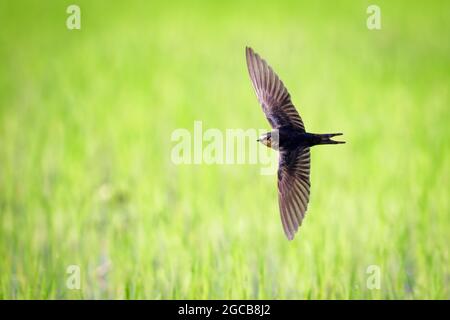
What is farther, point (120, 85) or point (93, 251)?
Answer: point (120, 85)

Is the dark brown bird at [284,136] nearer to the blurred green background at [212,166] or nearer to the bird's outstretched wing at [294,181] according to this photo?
the bird's outstretched wing at [294,181]

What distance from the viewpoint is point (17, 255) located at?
3906 millimetres

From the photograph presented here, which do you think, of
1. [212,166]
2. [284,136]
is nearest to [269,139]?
[284,136]

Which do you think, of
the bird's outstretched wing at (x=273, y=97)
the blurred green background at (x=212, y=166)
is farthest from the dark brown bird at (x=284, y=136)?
the blurred green background at (x=212, y=166)

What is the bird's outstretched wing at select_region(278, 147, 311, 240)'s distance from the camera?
2.51 meters

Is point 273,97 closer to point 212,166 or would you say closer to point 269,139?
point 269,139

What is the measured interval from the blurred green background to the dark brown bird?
2.94ft

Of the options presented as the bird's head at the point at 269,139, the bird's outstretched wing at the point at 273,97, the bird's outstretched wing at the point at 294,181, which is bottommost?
the bird's outstretched wing at the point at 294,181

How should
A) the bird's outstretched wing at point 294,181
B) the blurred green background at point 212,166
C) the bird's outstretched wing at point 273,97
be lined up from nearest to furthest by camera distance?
the bird's outstretched wing at point 294,181 → the bird's outstretched wing at point 273,97 → the blurred green background at point 212,166

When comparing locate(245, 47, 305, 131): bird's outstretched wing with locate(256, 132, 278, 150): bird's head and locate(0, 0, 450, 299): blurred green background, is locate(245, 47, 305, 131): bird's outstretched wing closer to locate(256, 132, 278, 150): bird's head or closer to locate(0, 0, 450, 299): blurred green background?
locate(256, 132, 278, 150): bird's head

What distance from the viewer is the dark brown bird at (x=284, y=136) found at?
2.53 m
